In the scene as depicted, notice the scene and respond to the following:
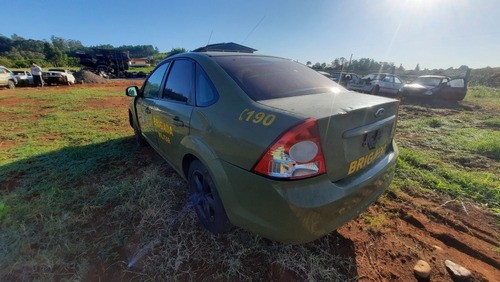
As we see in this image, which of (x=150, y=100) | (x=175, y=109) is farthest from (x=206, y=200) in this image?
(x=150, y=100)

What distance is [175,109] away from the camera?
2439mm

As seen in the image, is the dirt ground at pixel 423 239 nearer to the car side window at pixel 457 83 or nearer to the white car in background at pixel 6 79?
the car side window at pixel 457 83

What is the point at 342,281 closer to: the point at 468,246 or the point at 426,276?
the point at 426,276

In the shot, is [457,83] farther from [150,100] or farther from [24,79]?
[24,79]

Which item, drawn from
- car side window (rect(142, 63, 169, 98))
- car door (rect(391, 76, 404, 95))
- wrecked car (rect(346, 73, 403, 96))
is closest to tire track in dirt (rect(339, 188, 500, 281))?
car side window (rect(142, 63, 169, 98))

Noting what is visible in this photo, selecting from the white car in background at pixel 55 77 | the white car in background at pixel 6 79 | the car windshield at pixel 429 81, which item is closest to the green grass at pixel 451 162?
the car windshield at pixel 429 81

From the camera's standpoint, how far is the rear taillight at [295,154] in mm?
1419

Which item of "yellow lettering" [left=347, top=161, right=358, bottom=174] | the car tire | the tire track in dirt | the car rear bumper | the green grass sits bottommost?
the tire track in dirt

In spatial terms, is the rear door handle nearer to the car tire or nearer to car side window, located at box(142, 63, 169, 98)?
the car tire

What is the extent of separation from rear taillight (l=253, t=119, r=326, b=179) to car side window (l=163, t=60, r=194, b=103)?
1.19 metres

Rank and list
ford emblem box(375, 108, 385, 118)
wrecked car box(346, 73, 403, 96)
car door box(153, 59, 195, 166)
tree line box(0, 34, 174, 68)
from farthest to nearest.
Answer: tree line box(0, 34, 174, 68) < wrecked car box(346, 73, 403, 96) < car door box(153, 59, 195, 166) < ford emblem box(375, 108, 385, 118)

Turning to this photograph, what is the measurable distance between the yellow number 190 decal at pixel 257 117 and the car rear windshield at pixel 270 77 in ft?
0.57

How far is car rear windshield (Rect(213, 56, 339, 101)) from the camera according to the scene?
193 cm

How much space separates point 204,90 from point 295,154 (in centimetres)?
108
